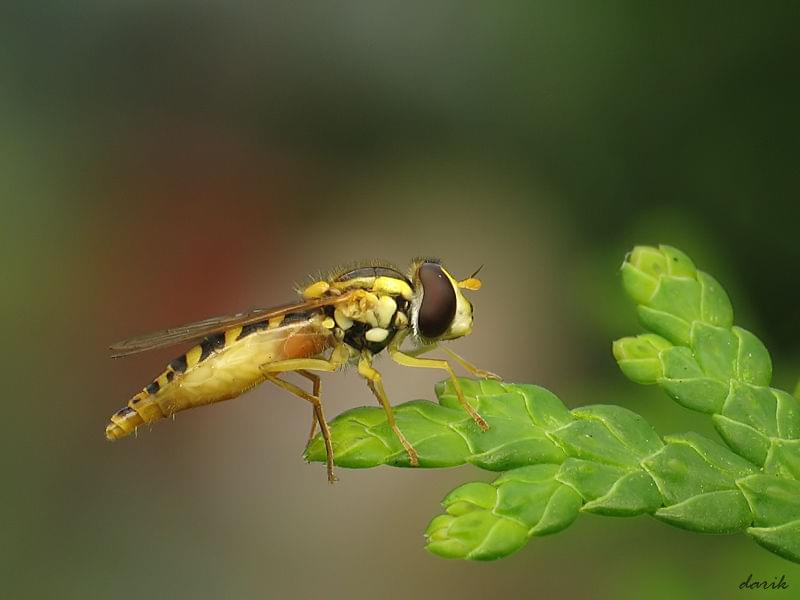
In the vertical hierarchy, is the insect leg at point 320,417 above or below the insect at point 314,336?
below

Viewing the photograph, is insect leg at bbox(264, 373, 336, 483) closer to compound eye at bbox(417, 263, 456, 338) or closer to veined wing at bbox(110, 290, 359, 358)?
veined wing at bbox(110, 290, 359, 358)

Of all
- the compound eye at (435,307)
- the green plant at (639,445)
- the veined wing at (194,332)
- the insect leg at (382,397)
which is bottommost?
the green plant at (639,445)

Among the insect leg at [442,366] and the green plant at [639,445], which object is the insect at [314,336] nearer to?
the insect leg at [442,366]

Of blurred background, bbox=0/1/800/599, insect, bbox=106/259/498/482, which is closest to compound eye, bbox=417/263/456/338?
insect, bbox=106/259/498/482

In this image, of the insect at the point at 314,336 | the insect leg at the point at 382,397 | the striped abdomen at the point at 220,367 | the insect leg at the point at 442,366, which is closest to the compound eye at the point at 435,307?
the insect at the point at 314,336

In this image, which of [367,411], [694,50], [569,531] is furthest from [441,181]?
[367,411]

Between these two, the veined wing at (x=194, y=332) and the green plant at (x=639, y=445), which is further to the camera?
the veined wing at (x=194, y=332)
